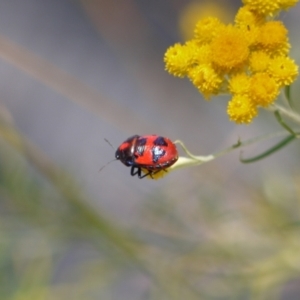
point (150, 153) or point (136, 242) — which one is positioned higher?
point (136, 242)

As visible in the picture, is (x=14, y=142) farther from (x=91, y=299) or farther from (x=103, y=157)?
(x=103, y=157)

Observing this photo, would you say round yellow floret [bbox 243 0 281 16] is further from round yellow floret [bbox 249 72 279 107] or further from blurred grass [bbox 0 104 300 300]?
blurred grass [bbox 0 104 300 300]

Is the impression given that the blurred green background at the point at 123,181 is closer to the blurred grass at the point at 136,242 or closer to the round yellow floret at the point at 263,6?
the blurred grass at the point at 136,242

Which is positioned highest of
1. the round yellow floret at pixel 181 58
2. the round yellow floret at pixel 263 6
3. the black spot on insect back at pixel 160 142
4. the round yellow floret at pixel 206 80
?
the round yellow floret at pixel 263 6

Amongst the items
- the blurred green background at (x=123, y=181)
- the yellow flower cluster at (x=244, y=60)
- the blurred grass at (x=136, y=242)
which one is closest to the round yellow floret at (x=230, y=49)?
the yellow flower cluster at (x=244, y=60)

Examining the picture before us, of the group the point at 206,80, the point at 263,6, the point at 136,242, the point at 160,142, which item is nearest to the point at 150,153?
the point at 160,142

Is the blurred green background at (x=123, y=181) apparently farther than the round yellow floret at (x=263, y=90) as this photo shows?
Yes

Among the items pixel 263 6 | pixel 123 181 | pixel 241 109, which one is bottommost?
pixel 241 109

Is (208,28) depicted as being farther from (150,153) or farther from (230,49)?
(150,153)

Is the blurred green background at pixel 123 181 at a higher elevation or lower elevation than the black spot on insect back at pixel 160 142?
higher
